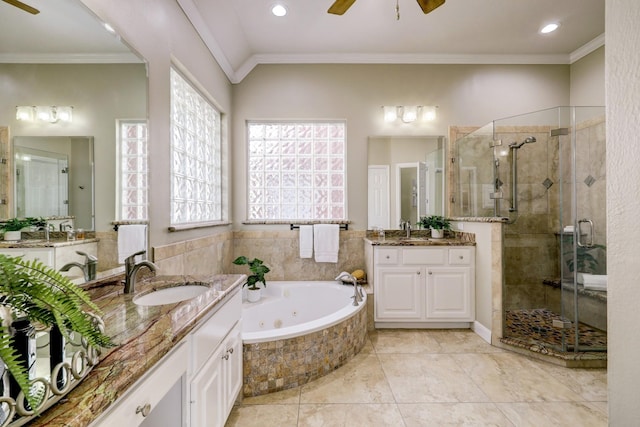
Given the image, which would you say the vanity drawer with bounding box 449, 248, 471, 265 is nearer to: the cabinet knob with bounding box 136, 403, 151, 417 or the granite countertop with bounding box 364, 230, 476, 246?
the granite countertop with bounding box 364, 230, 476, 246

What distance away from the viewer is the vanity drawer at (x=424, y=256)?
9.26ft

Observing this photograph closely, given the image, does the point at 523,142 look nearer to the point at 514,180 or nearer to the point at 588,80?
the point at 514,180

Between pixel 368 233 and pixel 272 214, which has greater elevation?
pixel 272 214

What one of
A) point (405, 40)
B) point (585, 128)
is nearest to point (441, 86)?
point (405, 40)

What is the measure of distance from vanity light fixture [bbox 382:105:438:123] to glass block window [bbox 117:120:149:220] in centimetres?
243

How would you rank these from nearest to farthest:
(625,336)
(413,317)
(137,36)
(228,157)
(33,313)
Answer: (33,313) → (625,336) → (137,36) → (413,317) → (228,157)

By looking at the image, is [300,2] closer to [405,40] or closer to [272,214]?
[405,40]

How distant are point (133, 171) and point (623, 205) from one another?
1.92m

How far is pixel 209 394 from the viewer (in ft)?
3.98

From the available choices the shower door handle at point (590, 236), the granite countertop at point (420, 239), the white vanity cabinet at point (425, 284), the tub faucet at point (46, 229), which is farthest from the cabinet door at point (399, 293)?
the tub faucet at point (46, 229)

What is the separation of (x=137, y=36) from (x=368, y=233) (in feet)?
8.39

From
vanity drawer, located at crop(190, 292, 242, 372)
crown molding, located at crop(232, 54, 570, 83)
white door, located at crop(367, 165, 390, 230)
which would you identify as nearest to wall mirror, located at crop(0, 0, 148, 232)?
vanity drawer, located at crop(190, 292, 242, 372)

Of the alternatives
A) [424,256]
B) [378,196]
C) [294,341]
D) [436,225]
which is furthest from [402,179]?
[294,341]

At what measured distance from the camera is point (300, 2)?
240cm
